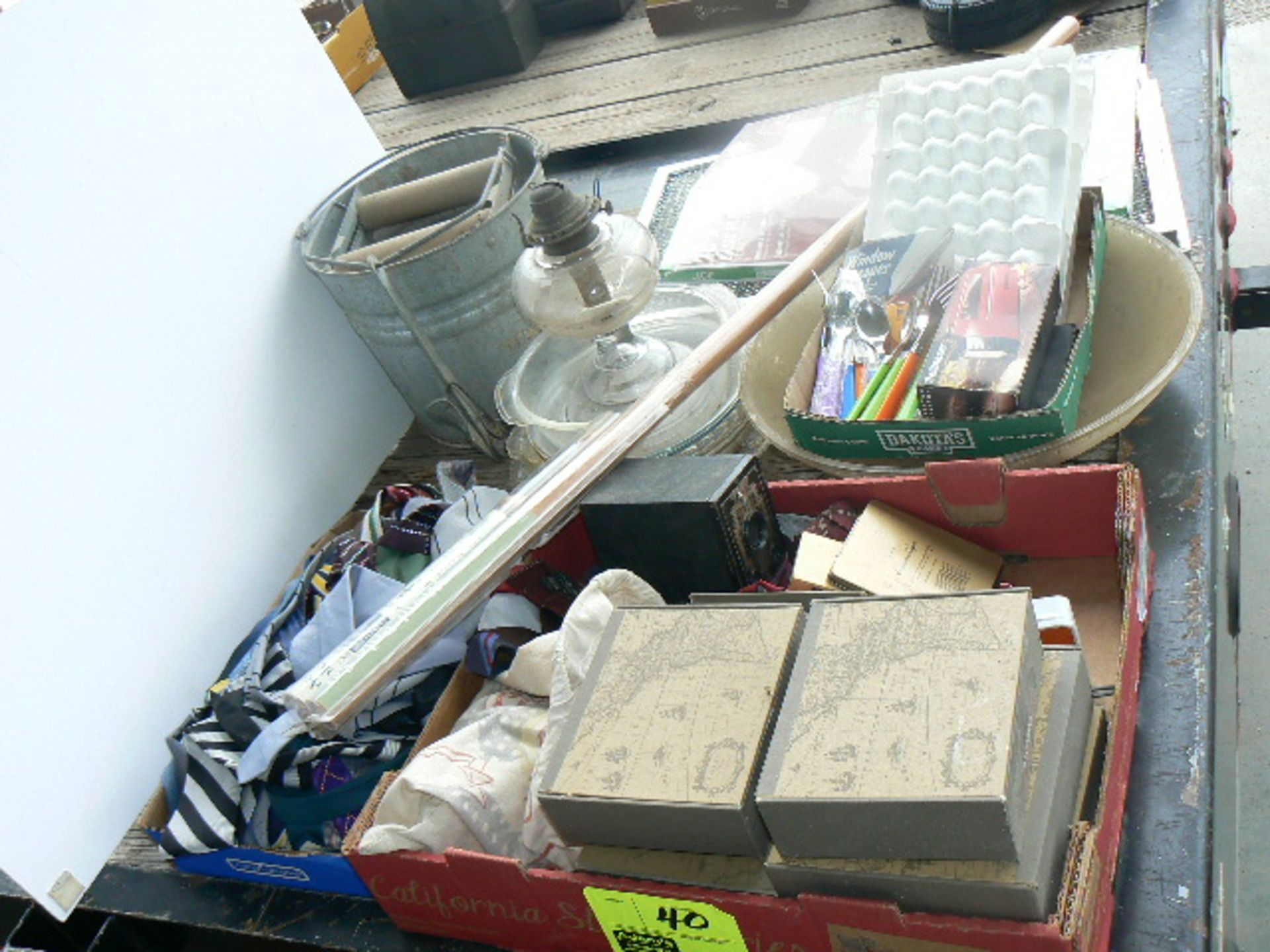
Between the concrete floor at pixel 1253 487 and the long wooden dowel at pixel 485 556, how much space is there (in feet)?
2.58

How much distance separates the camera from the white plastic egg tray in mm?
1068

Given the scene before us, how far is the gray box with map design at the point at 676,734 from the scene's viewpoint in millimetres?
664

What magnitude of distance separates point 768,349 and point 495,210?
31 cm

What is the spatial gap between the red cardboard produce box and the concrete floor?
0.51 metres

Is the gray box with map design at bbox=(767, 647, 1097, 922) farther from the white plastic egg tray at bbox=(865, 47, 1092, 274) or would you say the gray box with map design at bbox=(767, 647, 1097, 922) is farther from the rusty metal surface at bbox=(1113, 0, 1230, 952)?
the white plastic egg tray at bbox=(865, 47, 1092, 274)

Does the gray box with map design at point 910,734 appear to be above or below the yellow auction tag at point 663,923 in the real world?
above

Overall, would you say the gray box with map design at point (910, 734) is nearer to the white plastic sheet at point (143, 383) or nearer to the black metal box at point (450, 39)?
the white plastic sheet at point (143, 383)

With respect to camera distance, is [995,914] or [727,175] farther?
[727,175]

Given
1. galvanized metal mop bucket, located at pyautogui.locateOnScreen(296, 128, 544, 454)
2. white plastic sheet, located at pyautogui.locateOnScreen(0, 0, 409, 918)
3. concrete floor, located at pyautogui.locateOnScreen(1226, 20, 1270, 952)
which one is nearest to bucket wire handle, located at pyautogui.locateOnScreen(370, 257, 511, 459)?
galvanized metal mop bucket, located at pyautogui.locateOnScreen(296, 128, 544, 454)

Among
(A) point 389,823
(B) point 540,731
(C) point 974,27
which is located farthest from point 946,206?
(A) point 389,823

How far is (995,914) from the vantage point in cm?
62

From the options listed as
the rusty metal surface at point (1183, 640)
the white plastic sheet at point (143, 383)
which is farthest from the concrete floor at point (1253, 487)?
the white plastic sheet at point (143, 383)

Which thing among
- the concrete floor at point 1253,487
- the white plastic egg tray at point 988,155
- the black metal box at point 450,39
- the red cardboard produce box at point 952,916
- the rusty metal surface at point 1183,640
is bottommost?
the concrete floor at point 1253,487

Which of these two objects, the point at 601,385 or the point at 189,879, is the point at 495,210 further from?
the point at 189,879
